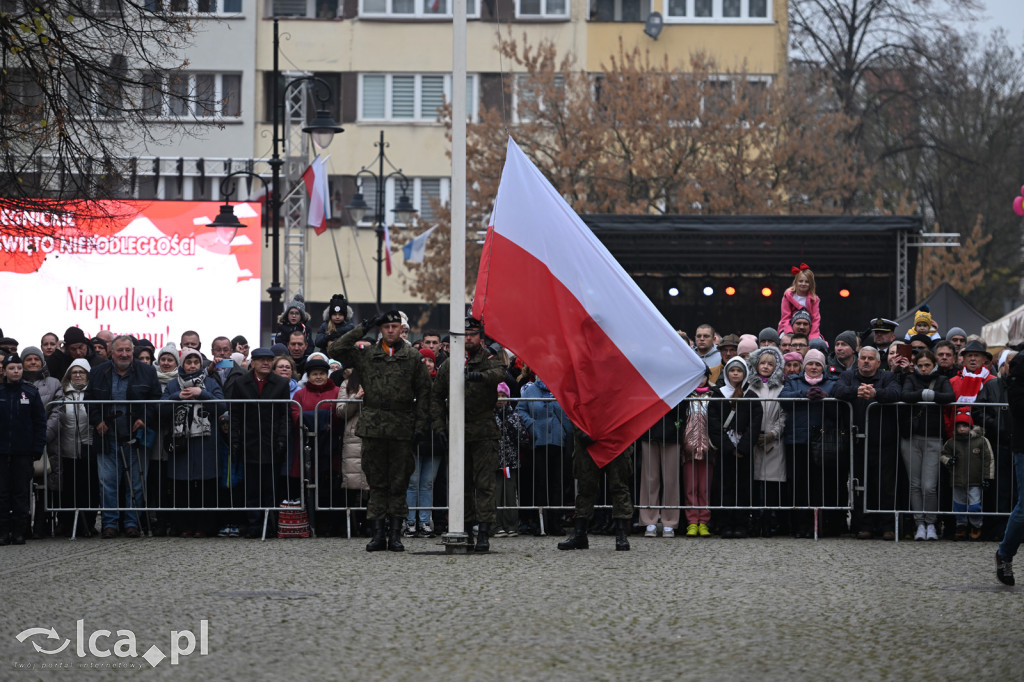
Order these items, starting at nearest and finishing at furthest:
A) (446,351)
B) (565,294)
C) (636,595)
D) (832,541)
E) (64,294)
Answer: (636,595)
(565,294)
(832,541)
(446,351)
(64,294)

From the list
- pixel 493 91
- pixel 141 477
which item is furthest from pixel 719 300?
pixel 493 91

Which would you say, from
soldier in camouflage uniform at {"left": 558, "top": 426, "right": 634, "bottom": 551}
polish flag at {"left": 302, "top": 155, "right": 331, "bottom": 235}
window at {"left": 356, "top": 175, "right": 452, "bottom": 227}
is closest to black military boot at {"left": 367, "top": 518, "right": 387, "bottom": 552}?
soldier in camouflage uniform at {"left": 558, "top": 426, "right": 634, "bottom": 551}

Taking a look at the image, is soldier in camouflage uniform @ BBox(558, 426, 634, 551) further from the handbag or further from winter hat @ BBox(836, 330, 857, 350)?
winter hat @ BBox(836, 330, 857, 350)

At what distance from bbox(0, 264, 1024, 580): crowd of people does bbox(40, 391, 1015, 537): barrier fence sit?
19 mm

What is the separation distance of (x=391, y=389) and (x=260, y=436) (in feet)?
7.55

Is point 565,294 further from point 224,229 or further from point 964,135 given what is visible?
point 964,135

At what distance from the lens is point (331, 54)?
168 feet

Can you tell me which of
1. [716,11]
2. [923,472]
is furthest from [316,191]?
[716,11]

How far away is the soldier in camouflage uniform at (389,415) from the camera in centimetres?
1390

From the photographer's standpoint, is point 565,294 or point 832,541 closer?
point 565,294

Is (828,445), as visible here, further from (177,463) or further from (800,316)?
(177,463)

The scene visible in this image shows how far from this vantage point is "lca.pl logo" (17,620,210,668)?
8.45 metres

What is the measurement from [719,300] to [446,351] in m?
9.89

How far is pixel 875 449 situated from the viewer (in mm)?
15586
